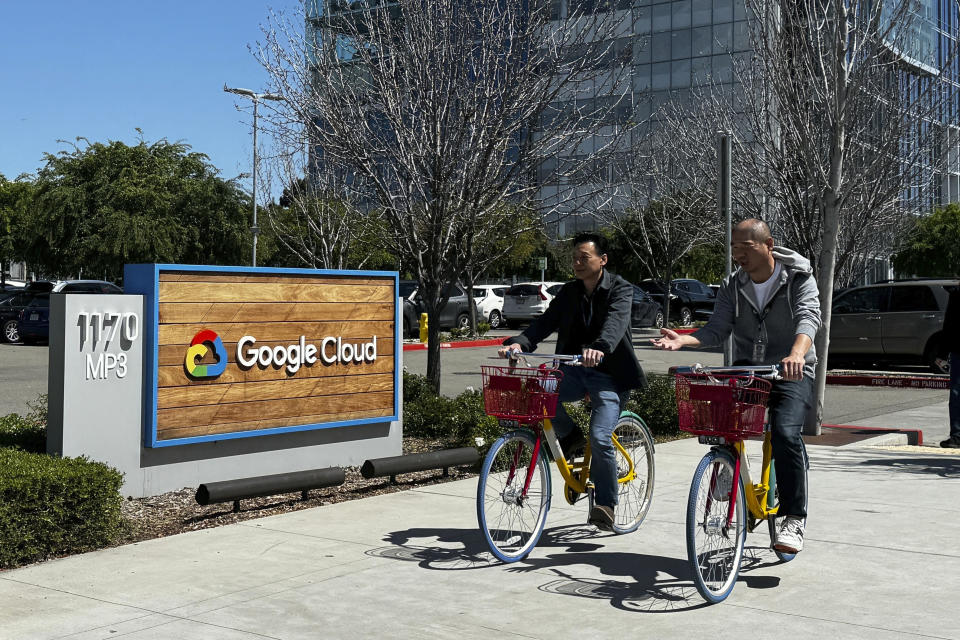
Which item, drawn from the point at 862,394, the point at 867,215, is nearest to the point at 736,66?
the point at 867,215

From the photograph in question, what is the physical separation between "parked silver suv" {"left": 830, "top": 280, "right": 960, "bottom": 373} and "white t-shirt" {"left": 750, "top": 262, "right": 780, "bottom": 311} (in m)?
16.3

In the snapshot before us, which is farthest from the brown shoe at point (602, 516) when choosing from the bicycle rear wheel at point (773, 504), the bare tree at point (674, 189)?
the bare tree at point (674, 189)

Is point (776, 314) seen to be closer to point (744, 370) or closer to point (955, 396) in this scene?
point (744, 370)

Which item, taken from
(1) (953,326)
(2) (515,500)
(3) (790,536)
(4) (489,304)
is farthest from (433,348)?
(4) (489,304)

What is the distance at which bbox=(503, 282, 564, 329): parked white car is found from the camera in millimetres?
38344

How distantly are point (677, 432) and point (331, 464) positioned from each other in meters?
4.51

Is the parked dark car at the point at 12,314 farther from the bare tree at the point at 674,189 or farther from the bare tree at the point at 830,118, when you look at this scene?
the bare tree at the point at 830,118

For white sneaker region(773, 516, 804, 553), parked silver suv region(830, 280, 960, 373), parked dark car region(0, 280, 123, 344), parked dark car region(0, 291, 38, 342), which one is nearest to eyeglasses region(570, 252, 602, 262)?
white sneaker region(773, 516, 804, 553)

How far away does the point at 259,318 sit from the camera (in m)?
8.51

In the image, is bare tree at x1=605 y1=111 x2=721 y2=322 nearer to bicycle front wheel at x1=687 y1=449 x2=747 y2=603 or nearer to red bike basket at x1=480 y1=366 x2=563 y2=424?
red bike basket at x1=480 y1=366 x2=563 y2=424

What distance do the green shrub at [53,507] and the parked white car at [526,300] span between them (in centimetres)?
3160

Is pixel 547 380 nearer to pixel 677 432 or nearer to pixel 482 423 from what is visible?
pixel 482 423

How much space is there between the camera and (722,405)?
17.6 feet

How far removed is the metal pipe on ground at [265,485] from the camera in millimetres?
7238
